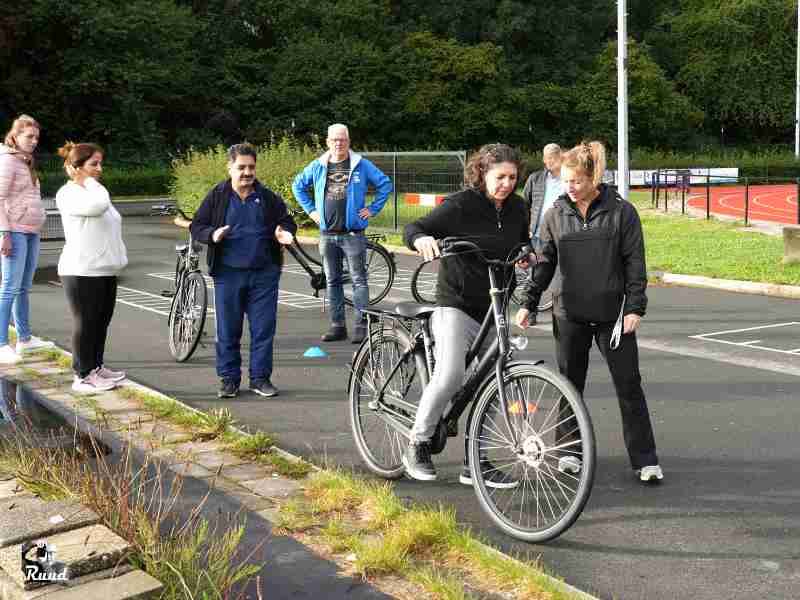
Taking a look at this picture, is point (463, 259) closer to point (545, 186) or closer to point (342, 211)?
point (342, 211)

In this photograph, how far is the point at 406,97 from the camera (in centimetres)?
5738

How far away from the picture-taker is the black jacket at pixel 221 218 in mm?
7703

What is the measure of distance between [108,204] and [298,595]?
454 cm

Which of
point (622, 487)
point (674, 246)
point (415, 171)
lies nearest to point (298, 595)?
point (622, 487)

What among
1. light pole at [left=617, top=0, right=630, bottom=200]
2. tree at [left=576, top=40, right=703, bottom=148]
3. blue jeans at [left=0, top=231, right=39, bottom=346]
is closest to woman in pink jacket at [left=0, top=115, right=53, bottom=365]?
blue jeans at [left=0, top=231, right=39, bottom=346]

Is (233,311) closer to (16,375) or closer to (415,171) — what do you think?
(16,375)

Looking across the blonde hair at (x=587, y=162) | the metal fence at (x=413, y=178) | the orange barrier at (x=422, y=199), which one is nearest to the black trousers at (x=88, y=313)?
the blonde hair at (x=587, y=162)

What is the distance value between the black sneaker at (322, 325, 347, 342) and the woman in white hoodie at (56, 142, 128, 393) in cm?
281

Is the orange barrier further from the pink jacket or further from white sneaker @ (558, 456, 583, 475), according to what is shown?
white sneaker @ (558, 456, 583, 475)

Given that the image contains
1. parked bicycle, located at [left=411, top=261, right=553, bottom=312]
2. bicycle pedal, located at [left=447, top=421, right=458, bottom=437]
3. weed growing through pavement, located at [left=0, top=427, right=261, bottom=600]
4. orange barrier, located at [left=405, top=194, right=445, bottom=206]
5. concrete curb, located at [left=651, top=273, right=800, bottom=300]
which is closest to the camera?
weed growing through pavement, located at [left=0, top=427, right=261, bottom=600]

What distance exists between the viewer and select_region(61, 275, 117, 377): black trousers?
777 cm

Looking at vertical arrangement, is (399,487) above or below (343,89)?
below

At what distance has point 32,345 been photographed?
9.59 m

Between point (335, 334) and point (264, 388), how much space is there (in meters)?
2.53
